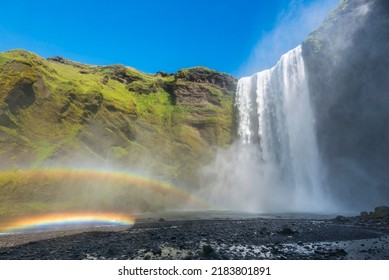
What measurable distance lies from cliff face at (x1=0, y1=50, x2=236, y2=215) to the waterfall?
12.1 m

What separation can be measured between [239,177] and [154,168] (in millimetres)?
19675

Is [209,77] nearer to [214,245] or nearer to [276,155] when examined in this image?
[276,155]

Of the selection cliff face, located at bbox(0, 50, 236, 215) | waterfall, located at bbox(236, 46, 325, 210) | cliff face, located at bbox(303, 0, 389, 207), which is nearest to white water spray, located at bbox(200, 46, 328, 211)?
waterfall, located at bbox(236, 46, 325, 210)

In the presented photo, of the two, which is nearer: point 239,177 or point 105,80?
point 239,177

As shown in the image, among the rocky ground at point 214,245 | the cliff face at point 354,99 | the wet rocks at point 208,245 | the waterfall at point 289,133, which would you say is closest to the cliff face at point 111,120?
the waterfall at point 289,133

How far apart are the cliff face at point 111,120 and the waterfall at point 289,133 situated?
12122mm

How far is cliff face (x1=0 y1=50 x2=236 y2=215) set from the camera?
55656 millimetres

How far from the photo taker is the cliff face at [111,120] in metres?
55.7

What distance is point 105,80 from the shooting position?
9400 centimetres

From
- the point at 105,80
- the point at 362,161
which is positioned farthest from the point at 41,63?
the point at 362,161

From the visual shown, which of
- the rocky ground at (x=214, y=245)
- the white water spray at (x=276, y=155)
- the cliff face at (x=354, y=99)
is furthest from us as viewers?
the white water spray at (x=276, y=155)

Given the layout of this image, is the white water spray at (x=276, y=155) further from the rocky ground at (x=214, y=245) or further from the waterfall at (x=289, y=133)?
the rocky ground at (x=214, y=245)

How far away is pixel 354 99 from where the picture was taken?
184 ft
